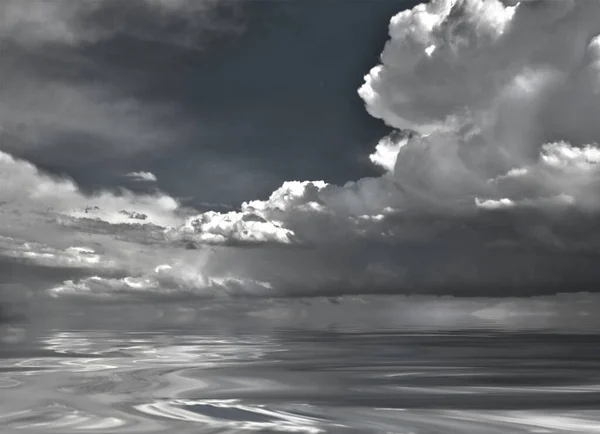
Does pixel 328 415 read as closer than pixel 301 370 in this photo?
Yes

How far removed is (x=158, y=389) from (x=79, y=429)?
8273 mm

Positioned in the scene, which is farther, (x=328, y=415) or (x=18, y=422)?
(x=328, y=415)

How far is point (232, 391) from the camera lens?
23.9 metres

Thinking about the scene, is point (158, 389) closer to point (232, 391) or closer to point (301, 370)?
point (232, 391)

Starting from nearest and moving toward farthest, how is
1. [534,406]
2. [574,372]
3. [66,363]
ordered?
[534,406]
[574,372]
[66,363]

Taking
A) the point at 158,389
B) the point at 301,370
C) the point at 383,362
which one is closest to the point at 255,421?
the point at 158,389

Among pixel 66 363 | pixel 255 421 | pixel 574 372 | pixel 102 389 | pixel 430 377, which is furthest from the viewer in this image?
pixel 66 363

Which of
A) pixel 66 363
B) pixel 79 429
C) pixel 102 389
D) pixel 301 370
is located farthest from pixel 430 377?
pixel 66 363

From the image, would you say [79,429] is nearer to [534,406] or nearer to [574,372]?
[534,406]

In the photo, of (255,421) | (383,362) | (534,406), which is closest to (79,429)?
(255,421)

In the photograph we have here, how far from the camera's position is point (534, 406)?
20.0 meters

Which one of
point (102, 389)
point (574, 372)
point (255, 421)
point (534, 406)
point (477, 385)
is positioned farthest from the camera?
point (574, 372)

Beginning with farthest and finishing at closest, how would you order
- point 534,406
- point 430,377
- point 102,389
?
1. point 430,377
2. point 102,389
3. point 534,406

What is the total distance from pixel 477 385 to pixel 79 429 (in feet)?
58.9
